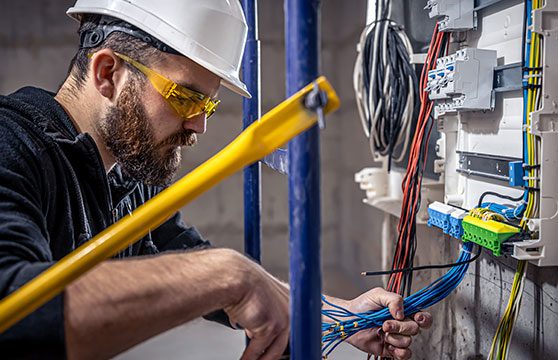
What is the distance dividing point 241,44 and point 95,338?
0.73 m

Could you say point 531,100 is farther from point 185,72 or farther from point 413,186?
point 185,72

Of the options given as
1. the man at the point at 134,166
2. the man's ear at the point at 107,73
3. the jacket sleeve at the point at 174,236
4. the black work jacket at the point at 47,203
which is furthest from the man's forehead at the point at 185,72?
the jacket sleeve at the point at 174,236

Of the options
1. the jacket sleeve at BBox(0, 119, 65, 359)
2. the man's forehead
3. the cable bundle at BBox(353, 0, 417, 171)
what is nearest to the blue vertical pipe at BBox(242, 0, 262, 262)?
the man's forehead

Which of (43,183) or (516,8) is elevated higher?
(516,8)

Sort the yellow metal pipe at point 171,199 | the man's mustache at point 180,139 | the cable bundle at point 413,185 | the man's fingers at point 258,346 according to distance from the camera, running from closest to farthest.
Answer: the yellow metal pipe at point 171,199 → the man's fingers at point 258,346 → the man's mustache at point 180,139 → the cable bundle at point 413,185

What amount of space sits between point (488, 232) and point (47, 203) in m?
0.90

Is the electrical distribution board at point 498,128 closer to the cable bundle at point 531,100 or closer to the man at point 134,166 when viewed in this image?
the cable bundle at point 531,100

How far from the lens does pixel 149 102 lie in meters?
1.18

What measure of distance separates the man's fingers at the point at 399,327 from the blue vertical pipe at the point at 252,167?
0.34 m

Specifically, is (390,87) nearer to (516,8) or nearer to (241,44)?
(516,8)

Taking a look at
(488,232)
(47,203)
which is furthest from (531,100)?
(47,203)

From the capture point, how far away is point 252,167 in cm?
132

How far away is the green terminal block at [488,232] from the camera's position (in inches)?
47.2

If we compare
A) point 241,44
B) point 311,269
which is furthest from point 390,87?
point 311,269
